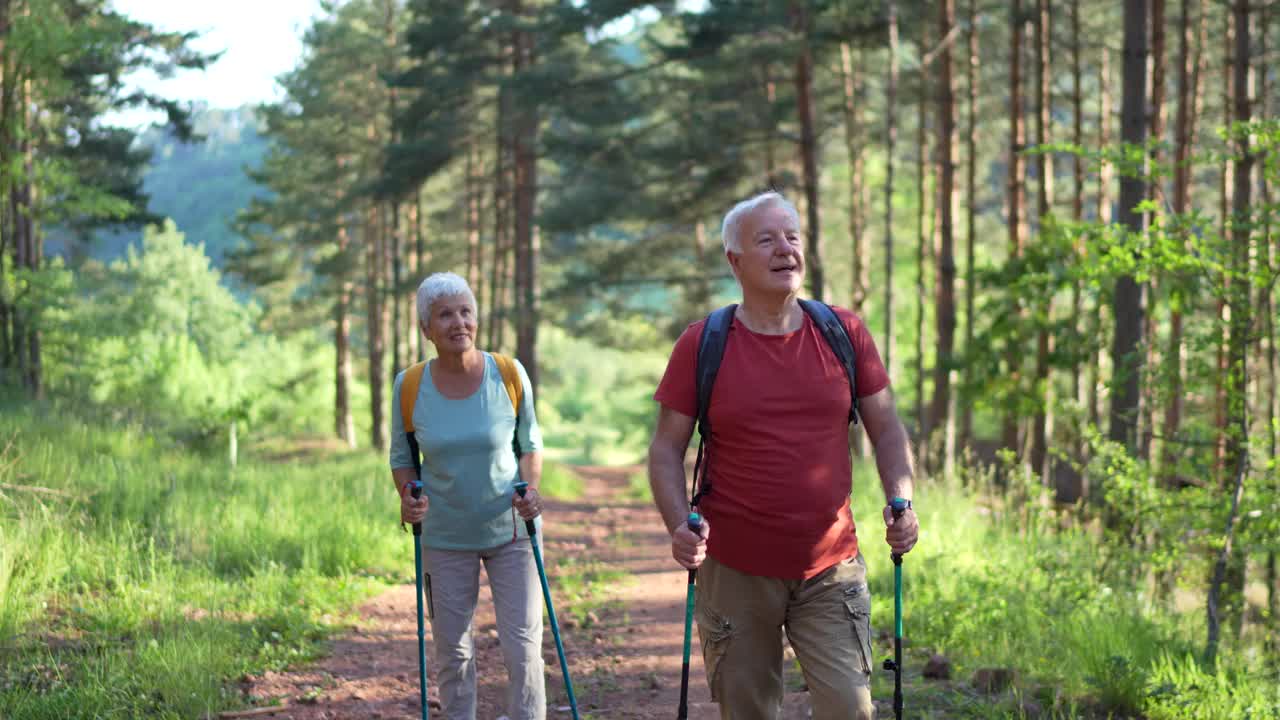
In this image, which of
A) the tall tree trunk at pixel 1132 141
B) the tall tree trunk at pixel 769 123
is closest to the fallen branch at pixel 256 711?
the tall tree trunk at pixel 1132 141

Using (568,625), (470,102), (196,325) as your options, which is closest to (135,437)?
(568,625)

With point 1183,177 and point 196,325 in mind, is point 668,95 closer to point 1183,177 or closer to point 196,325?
point 1183,177

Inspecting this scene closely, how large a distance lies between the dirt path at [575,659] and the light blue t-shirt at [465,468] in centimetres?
153

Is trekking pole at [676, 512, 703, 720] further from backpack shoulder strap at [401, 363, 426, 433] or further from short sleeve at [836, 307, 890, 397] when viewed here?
backpack shoulder strap at [401, 363, 426, 433]

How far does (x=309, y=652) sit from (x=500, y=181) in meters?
21.7

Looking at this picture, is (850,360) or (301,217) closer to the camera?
(850,360)

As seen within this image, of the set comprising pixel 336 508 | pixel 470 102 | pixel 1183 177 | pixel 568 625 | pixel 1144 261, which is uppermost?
pixel 470 102

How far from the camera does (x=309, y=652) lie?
6.21 meters

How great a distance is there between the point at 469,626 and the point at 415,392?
1.05 meters

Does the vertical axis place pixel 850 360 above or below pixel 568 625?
above

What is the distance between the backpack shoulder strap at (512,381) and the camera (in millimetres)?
4680

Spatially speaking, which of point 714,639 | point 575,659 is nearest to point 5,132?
point 575,659

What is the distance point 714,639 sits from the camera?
340 centimetres

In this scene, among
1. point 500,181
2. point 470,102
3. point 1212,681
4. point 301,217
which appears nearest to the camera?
point 1212,681
